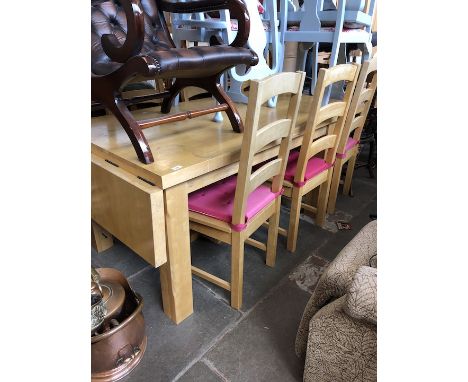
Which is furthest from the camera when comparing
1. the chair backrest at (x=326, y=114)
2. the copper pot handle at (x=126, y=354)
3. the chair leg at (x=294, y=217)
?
the chair leg at (x=294, y=217)

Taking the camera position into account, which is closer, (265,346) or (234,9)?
(265,346)

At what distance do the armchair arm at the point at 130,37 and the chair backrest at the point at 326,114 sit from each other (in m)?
0.70

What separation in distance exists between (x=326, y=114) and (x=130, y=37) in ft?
2.87

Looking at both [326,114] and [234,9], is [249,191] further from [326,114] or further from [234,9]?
[234,9]

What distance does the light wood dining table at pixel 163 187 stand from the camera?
101 centimetres

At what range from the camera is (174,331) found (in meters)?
1.25

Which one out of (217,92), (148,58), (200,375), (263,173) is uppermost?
(148,58)

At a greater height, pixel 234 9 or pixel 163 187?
pixel 234 9

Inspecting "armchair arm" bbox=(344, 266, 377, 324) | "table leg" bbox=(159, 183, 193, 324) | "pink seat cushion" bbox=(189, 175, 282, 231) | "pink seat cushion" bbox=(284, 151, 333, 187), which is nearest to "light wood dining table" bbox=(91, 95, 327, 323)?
"table leg" bbox=(159, 183, 193, 324)

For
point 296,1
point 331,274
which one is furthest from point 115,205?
point 296,1

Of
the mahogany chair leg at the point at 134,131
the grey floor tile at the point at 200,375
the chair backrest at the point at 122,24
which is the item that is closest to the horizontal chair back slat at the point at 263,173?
the mahogany chair leg at the point at 134,131

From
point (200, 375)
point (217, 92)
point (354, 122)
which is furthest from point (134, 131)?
point (354, 122)

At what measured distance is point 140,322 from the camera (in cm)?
114

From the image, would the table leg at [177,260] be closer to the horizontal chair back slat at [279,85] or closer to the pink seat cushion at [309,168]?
the horizontal chair back slat at [279,85]
